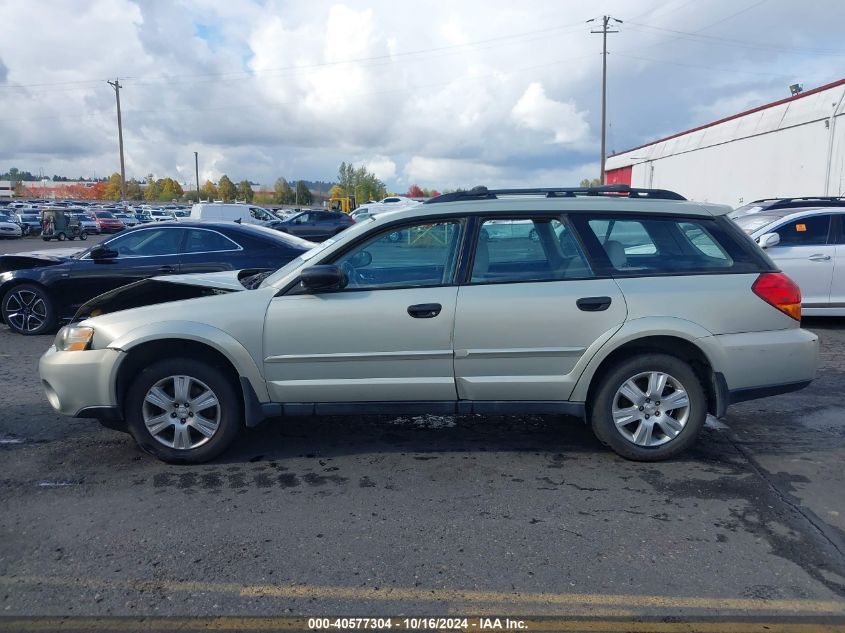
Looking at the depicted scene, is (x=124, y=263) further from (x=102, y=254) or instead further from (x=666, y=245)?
(x=666, y=245)

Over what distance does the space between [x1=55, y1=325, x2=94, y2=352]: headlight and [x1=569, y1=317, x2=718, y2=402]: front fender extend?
328cm

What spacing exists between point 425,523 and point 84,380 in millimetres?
2427

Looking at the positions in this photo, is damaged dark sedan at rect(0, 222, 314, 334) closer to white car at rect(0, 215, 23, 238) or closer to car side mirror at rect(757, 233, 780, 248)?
car side mirror at rect(757, 233, 780, 248)

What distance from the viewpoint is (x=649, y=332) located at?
4387 mm

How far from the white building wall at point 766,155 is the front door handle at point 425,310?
25873 mm

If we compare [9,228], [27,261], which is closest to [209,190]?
[9,228]

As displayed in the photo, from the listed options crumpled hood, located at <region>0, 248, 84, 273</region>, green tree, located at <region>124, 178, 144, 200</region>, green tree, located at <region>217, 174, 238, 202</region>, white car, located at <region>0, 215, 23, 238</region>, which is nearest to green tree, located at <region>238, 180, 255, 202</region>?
green tree, located at <region>217, 174, 238, 202</region>

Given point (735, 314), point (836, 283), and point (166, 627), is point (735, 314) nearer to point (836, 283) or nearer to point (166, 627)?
point (166, 627)

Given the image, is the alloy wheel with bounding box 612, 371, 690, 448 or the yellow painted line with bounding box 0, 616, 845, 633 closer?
the yellow painted line with bounding box 0, 616, 845, 633

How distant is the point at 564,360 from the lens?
14.6 feet

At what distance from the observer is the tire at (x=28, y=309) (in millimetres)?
9094

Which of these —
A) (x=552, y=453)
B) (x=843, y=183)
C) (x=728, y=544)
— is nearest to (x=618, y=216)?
(x=552, y=453)

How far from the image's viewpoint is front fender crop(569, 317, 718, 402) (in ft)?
14.4

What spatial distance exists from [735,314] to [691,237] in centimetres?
60
